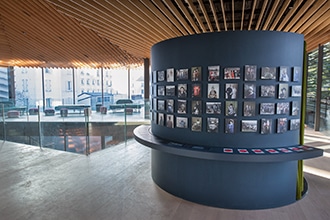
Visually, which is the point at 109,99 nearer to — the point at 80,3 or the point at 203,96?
the point at 80,3

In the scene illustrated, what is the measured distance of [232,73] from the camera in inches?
132

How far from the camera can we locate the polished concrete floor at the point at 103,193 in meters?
3.26

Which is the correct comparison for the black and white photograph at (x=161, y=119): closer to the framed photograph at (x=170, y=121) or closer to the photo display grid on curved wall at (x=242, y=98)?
the framed photograph at (x=170, y=121)

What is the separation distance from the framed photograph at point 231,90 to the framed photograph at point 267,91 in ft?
1.20

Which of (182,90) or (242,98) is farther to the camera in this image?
(182,90)

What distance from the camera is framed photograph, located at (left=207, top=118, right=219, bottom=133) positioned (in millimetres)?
3453

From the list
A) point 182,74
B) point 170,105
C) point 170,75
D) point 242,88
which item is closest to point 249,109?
point 242,88

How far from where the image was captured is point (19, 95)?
18984 mm

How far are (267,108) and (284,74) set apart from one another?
56 centimetres

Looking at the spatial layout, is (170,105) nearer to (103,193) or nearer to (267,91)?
(267,91)

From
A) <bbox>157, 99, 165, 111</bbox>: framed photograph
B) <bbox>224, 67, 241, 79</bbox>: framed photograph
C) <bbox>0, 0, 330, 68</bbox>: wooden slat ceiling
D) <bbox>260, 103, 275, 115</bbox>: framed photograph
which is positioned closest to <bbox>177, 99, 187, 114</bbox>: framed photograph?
<bbox>157, 99, 165, 111</bbox>: framed photograph

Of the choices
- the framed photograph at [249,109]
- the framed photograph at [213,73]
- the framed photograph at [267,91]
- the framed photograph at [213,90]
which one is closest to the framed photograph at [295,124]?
the framed photograph at [267,91]

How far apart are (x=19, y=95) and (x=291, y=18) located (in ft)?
65.8

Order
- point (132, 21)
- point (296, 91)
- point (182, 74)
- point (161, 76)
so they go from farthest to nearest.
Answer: point (132, 21) → point (161, 76) → point (182, 74) → point (296, 91)
